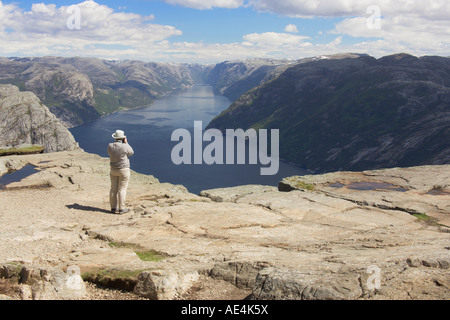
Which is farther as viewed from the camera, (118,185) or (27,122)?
(27,122)

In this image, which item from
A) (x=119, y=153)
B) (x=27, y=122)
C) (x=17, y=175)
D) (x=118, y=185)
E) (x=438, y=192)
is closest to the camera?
(x=119, y=153)

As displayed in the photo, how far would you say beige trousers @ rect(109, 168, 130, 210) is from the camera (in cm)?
A: 2058

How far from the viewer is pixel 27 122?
183 metres

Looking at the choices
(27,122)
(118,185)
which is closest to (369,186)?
(118,185)

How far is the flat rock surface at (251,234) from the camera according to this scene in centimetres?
980

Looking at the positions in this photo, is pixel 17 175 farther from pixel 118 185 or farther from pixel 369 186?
pixel 369 186

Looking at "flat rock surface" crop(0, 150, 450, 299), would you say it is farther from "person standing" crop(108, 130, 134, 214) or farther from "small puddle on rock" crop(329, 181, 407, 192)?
"person standing" crop(108, 130, 134, 214)

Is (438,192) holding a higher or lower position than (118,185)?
lower

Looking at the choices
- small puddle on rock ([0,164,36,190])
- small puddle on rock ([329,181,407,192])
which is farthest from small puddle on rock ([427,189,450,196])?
small puddle on rock ([0,164,36,190])

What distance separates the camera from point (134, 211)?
21766 millimetres

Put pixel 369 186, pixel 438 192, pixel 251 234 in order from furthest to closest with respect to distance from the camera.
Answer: pixel 369 186 < pixel 438 192 < pixel 251 234

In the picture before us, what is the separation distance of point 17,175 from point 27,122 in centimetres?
17647
